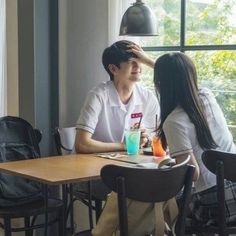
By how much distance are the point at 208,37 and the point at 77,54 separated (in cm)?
97

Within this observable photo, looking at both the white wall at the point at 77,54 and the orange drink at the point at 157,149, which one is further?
the white wall at the point at 77,54

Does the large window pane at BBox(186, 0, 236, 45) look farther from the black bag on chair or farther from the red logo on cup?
the black bag on chair

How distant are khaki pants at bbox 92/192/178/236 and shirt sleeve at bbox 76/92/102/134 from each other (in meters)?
1.00

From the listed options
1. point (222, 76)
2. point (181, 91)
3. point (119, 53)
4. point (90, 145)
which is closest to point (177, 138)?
point (181, 91)

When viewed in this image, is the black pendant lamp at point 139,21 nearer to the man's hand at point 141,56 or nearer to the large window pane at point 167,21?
the man's hand at point 141,56

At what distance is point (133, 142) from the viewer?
285 centimetres

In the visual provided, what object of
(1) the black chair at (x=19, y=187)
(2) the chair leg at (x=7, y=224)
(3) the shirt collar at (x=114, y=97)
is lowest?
(2) the chair leg at (x=7, y=224)

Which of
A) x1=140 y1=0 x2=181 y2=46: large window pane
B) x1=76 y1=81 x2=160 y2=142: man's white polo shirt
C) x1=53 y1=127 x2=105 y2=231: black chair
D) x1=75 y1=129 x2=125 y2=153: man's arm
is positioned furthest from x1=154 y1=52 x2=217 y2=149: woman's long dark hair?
x1=140 y1=0 x2=181 y2=46: large window pane

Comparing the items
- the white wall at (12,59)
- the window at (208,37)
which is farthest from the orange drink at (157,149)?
the white wall at (12,59)

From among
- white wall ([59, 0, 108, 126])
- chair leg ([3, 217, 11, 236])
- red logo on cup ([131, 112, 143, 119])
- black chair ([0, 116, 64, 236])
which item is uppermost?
white wall ([59, 0, 108, 126])

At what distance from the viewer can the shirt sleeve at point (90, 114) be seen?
9.97 ft

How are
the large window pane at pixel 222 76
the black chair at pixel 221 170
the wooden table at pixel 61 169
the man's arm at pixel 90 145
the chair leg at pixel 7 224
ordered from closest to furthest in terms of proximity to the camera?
the black chair at pixel 221 170 < the wooden table at pixel 61 169 < the chair leg at pixel 7 224 < the man's arm at pixel 90 145 < the large window pane at pixel 222 76

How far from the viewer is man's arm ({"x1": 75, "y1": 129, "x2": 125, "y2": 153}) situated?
2971 mm

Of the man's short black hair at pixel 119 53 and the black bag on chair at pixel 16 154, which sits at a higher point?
the man's short black hair at pixel 119 53
